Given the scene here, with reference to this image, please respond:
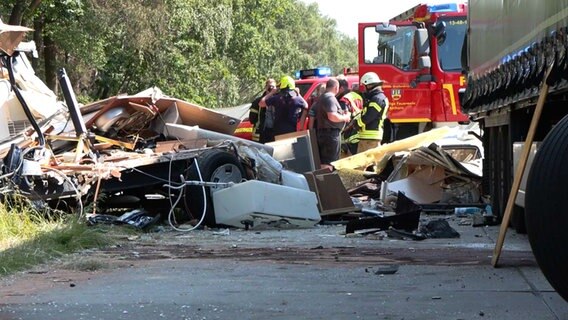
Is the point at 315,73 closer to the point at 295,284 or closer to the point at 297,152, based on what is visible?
the point at 297,152

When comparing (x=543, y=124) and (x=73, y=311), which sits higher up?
(x=543, y=124)

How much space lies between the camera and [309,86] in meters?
21.1

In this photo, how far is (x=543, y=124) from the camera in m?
8.81

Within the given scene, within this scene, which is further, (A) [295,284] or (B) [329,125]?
(B) [329,125]

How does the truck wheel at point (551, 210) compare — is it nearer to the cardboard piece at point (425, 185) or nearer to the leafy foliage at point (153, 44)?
the cardboard piece at point (425, 185)

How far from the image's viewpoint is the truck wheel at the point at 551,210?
4977mm

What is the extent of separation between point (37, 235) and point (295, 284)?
9.65 ft

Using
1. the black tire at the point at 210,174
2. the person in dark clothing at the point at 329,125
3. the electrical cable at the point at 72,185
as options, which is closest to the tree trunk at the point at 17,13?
the person in dark clothing at the point at 329,125

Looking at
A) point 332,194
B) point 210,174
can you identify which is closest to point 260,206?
point 210,174

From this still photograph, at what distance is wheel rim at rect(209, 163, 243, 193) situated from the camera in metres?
11.3

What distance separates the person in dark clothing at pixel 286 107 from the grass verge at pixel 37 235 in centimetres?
684

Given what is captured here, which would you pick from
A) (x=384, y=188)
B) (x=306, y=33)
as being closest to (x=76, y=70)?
(x=384, y=188)

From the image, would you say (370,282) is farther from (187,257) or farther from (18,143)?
(18,143)

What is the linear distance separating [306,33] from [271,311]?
101 metres
